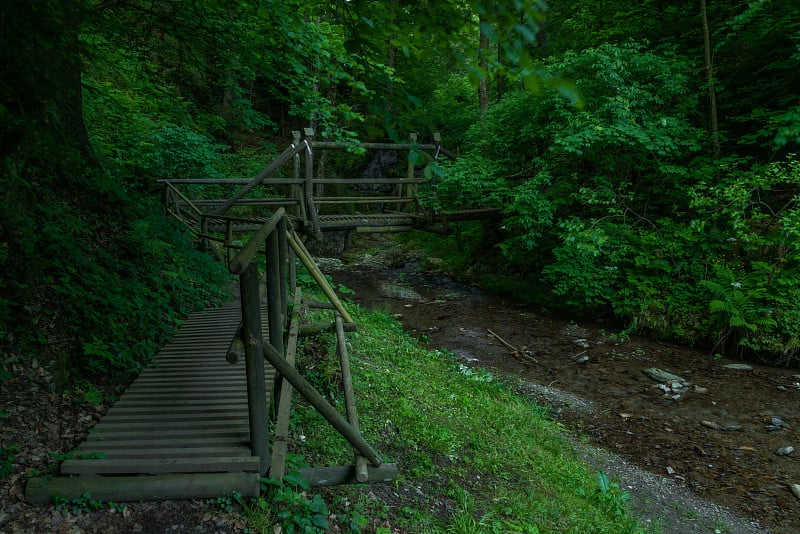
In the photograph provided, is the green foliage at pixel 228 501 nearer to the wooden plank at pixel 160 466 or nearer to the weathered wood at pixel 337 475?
the wooden plank at pixel 160 466

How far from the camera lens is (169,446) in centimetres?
267

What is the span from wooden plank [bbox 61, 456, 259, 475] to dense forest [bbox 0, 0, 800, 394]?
3.98 ft

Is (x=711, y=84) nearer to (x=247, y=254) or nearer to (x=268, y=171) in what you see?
(x=268, y=171)

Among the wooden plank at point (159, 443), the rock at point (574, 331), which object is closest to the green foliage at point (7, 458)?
the wooden plank at point (159, 443)

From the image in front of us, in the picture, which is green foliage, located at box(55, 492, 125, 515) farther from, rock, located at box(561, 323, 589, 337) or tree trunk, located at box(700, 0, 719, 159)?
tree trunk, located at box(700, 0, 719, 159)

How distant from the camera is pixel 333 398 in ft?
15.4

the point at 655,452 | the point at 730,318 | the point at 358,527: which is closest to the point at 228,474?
the point at 358,527

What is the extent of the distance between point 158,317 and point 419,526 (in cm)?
356

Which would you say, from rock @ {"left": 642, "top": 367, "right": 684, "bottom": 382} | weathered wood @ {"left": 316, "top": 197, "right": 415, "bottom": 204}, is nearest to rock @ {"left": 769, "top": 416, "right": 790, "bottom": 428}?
rock @ {"left": 642, "top": 367, "right": 684, "bottom": 382}

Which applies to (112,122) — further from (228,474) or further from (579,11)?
(579,11)

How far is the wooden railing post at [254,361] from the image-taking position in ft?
7.89

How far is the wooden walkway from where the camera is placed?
→ 2.46 meters

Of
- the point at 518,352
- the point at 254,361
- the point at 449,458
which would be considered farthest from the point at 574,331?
the point at 254,361

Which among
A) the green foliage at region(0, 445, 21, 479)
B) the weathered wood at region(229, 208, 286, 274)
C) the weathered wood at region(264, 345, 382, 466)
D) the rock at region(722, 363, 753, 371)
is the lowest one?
the rock at region(722, 363, 753, 371)
